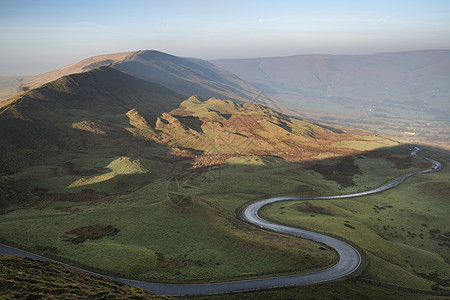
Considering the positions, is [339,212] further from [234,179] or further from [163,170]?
[163,170]

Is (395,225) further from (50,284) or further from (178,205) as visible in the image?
(50,284)

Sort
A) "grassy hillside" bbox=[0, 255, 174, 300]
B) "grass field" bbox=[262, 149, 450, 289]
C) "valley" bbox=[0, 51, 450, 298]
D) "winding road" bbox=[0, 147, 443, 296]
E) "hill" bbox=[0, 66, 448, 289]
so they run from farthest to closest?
"grass field" bbox=[262, 149, 450, 289] → "hill" bbox=[0, 66, 448, 289] → "valley" bbox=[0, 51, 450, 298] → "winding road" bbox=[0, 147, 443, 296] → "grassy hillside" bbox=[0, 255, 174, 300]

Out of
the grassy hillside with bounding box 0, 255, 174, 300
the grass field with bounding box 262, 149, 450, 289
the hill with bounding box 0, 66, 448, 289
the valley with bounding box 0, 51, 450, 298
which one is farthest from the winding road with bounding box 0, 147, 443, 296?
the grassy hillside with bounding box 0, 255, 174, 300

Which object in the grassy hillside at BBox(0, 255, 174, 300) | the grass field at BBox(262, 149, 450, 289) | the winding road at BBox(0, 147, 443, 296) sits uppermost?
the grassy hillside at BBox(0, 255, 174, 300)

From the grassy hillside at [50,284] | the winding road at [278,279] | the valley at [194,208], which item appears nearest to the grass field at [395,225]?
the valley at [194,208]

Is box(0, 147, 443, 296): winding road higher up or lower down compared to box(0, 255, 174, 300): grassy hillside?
lower down

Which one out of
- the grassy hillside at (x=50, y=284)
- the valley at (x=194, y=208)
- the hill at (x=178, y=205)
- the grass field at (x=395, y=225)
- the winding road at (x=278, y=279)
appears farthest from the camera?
the grass field at (x=395, y=225)

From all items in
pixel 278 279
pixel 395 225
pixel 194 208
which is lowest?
pixel 395 225

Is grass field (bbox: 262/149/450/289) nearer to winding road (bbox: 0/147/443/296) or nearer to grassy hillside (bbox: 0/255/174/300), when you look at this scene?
winding road (bbox: 0/147/443/296)

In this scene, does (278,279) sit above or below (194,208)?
below

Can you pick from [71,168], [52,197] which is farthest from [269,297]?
[71,168]

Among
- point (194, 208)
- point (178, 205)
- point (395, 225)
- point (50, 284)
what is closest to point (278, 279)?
point (50, 284)

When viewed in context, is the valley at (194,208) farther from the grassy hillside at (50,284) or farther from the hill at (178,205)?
the grassy hillside at (50,284)
